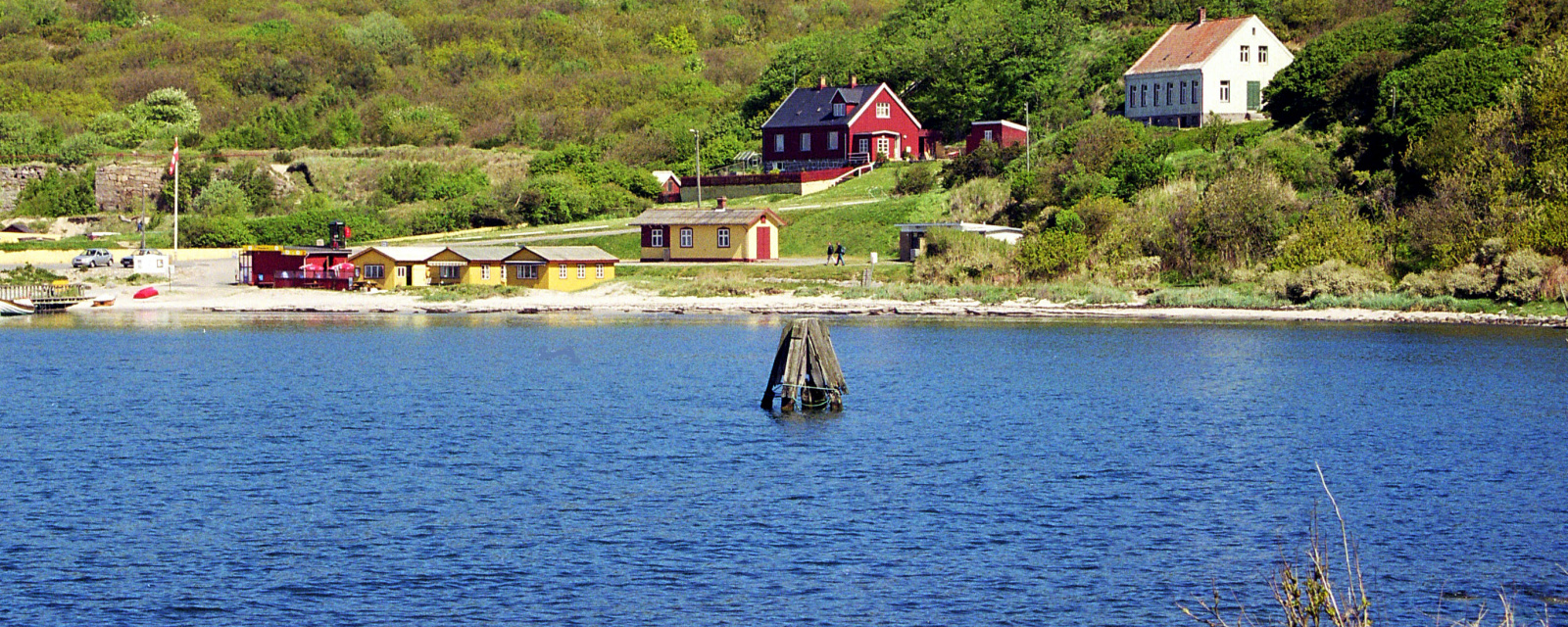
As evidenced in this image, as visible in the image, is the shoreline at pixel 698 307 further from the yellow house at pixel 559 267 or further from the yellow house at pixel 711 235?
the yellow house at pixel 711 235

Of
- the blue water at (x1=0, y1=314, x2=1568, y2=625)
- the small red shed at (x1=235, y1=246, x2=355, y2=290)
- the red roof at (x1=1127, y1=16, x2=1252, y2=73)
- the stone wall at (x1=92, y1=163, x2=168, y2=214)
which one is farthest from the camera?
the stone wall at (x1=92, y1=163, x2=168, y2=214)

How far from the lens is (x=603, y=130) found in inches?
5251

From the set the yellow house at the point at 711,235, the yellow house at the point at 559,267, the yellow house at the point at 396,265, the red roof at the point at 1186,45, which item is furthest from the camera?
the red roof at the point at 1186,45

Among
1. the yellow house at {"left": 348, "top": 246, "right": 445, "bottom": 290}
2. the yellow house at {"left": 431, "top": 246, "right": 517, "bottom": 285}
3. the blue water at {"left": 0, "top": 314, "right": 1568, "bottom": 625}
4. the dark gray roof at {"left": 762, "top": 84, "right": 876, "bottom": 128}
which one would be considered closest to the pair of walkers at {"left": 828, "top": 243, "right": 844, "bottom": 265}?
the yellow house at {"left": 431, "top": 246, "right": 517, "bottom": 285}

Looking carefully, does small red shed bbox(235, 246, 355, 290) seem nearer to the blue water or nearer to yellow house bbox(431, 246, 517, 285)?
yellow house bbox(431, 246, 517, 285)

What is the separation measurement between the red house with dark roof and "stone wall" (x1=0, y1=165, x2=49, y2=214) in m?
57.0

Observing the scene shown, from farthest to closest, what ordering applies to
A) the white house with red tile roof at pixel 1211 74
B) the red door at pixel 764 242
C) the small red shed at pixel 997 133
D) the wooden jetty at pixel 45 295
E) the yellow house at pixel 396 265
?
1. the small red shed at pixel 997 133
2. the white house with red tile roof at pixel 1211 74
3. the red door at pixel 764 242
4. the yellow house at pixel 396 265
5. the wooden jetty at pixel 45 295

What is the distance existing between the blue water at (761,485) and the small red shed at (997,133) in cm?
4426

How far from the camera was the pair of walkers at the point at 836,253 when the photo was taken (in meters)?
76.8

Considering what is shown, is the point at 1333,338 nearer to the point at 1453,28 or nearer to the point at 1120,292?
the point at 1120,292

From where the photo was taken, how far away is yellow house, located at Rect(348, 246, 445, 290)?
76250 mm

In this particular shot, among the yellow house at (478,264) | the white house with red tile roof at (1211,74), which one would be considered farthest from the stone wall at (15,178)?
the white house with red tile roof at (1211,74)

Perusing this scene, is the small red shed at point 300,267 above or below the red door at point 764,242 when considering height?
below

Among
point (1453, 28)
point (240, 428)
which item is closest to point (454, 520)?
point (240, 428)
